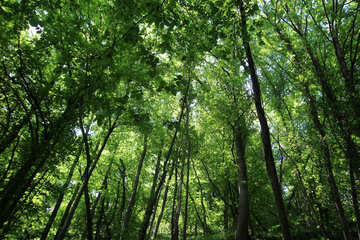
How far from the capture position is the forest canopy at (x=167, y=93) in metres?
2.87

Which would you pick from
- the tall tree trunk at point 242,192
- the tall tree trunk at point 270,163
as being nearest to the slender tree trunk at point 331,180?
the tall tree trunk at point 242,192

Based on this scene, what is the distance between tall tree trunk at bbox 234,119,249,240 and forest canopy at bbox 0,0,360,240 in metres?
0.05

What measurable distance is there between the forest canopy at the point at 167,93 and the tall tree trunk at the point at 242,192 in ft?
0.17

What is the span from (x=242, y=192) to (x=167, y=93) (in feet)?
26.7

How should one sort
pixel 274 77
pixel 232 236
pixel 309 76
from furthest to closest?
pixel 232 236
pixel 274 77
pixel 309 76

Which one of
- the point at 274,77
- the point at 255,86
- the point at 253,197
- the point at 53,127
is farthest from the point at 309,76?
the point at 253,197

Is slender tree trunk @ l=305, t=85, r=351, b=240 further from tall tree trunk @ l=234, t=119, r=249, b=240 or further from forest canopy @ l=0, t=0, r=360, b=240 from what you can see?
tall tree trunk @ l=234, t=119, r=249, b=240

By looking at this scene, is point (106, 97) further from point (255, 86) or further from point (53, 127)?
point (255, 86)

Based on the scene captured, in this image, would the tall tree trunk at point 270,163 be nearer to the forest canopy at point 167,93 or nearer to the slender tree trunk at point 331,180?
the forest canopy at point 167,93

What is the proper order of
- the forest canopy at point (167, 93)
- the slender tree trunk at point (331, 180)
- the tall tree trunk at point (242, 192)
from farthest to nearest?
the tall tree trunk at point (242, 192) < the slender tree trunk at point (331, 180) < the forest canopy at point (167, 93)

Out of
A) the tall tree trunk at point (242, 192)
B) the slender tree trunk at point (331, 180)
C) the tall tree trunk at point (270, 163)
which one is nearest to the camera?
the tall tree trunk at point (270, 163)

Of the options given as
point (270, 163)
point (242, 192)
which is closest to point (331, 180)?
point (270, 163)

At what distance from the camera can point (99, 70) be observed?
2705 mm

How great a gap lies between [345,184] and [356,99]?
3.93m
